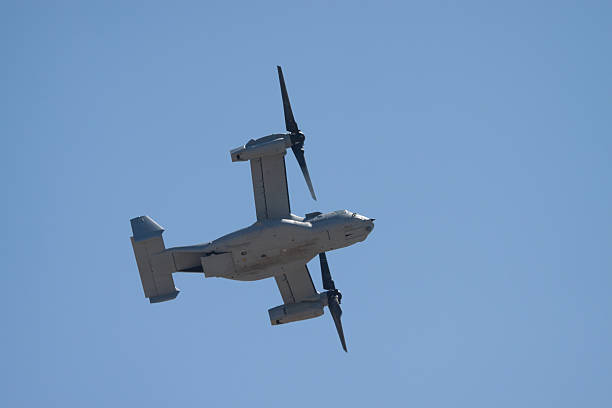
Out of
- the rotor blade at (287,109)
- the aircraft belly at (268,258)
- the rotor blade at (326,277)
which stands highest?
the rotor blade at (287,109)

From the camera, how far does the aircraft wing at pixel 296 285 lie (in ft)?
213

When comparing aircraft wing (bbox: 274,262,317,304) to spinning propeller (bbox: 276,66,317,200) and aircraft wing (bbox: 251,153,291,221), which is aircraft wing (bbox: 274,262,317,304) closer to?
aircraft wing (bbox: 251,153,291,221)

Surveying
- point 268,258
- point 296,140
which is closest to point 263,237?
point 268,258

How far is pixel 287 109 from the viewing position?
62062 mm

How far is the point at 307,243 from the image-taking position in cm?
6197

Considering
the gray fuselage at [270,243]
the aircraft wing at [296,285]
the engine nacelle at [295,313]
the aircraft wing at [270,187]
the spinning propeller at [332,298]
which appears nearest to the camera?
the gray fuselage at [270,243]

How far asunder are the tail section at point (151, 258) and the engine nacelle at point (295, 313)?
6.53 metres

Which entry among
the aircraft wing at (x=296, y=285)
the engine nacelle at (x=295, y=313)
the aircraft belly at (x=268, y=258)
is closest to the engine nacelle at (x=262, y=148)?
the aircraft belly at (x=268, y=258)

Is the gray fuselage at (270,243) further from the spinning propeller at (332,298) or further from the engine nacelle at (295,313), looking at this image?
the engine nacelle at (295,313)

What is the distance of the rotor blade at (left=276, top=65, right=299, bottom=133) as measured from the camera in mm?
61938

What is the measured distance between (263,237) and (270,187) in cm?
296

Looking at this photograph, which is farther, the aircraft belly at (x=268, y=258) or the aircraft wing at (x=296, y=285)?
the aircraft wing at (x=296, y=285)

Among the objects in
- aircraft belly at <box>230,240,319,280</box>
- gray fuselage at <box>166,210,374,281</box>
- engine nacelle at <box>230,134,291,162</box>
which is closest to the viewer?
gray fuselage at <box>166,210,374,281</box>

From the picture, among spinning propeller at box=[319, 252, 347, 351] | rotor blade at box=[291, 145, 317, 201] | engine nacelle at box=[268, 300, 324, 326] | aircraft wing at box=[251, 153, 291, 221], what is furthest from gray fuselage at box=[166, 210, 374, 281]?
engine nacelle at box=[268, 300, 324, 326]
